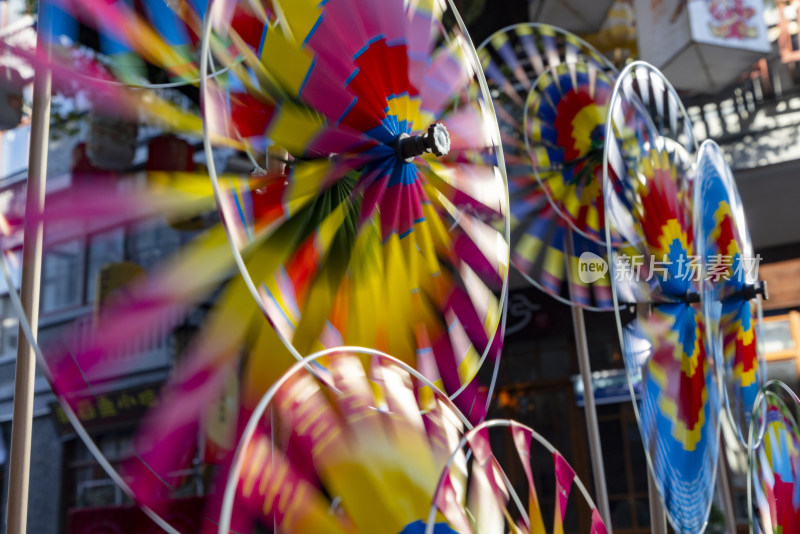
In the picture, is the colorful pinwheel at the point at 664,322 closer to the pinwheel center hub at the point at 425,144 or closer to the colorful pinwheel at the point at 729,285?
the colorful pinwheel at the point at 729,285

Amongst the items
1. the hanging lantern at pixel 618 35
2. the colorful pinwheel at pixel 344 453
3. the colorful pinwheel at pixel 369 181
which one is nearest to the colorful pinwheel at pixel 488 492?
the colorful pinwheel at pixel 344 453

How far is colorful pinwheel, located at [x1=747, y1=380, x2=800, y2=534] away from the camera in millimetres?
1395

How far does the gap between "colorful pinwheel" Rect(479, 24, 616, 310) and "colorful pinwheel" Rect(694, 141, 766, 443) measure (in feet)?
0.63

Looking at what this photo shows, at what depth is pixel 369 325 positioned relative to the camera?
788 mm

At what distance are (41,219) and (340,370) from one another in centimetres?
26

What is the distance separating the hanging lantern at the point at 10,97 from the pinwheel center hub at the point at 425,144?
1.19 feet

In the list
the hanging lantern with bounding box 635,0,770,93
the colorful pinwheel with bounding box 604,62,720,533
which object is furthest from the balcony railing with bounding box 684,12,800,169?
the colorful pinwheel with bounding box 604,62,720,533

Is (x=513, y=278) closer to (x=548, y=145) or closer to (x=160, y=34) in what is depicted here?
(x=548, y=145)

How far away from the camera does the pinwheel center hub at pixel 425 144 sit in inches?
31.8

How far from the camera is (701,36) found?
2725 mm

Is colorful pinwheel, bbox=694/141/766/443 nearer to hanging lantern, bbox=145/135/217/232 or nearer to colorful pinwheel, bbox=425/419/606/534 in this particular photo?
colorful pinwheel, bbox=425/419/606/534

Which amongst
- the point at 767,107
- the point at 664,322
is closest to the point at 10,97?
the point at 664,322

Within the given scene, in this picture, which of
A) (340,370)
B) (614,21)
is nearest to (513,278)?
(614,21)

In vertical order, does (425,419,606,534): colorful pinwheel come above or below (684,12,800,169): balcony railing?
below
